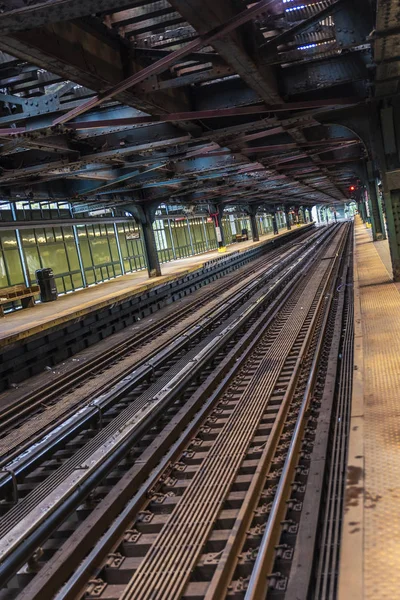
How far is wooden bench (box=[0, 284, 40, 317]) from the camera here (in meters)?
18.2

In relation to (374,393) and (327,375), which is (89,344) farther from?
(374,393)

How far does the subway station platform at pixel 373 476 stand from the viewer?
3.36 metres

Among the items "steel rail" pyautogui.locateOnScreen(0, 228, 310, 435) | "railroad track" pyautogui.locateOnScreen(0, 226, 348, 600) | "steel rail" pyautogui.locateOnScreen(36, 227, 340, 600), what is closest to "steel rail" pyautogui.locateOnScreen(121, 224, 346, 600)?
"railroad track" pyautogui.locateOnScreen(0, 226, 348, 600)

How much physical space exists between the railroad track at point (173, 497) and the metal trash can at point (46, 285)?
471 inches

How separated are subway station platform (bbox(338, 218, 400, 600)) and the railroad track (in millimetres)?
706

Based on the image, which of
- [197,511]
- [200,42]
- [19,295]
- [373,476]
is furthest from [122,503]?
[19,295]

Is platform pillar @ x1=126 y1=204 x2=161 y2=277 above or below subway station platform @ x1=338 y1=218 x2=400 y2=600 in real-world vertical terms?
above

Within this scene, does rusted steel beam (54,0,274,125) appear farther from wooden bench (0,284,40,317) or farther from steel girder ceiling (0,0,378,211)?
wooden bench (0,284,40,317)

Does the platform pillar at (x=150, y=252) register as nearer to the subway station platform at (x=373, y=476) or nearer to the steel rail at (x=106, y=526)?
the subway station platform at (x=373, y=476)

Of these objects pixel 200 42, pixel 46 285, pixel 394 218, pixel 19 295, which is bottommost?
pixel 19 295

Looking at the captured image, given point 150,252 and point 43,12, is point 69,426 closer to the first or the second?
point 43,12

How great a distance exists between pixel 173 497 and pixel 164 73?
6.22 m

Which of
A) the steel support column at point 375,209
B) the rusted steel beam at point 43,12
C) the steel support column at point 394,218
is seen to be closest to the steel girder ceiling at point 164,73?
the rusted steel beam at point 43,12

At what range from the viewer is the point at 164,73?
8539 millimetres
